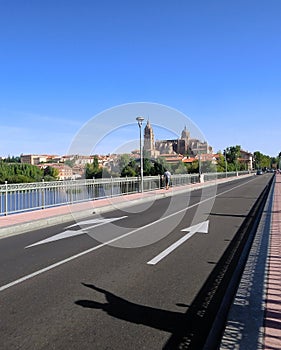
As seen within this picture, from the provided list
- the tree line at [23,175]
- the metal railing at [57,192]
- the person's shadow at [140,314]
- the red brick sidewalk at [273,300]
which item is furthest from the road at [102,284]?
the tree line at [23,175]

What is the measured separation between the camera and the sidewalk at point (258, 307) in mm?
3033

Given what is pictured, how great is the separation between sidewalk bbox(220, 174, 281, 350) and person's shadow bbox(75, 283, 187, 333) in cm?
61

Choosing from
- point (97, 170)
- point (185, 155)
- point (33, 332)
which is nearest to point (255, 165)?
point (185, 155)

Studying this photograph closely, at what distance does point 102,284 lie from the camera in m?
4.98

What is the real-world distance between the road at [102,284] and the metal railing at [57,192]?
367 cm

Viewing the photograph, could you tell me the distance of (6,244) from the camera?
8.32 metres

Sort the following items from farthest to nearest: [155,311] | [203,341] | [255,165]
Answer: [255,165] < [155,311] < [203,341]

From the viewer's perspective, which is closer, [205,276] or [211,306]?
[211,306]

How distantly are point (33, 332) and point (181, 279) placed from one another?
2534 mm

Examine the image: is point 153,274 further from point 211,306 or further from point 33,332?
point 33,332

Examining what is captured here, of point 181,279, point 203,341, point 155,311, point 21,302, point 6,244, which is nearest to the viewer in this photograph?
point 203,341

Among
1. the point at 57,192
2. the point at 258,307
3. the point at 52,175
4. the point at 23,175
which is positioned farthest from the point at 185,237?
the point at 52,175

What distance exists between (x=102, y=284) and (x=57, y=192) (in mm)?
11198

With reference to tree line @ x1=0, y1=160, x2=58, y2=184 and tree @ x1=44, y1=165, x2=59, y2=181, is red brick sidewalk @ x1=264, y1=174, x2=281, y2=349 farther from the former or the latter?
tree @ x1=44, y1=165, x2=59, y2=181
